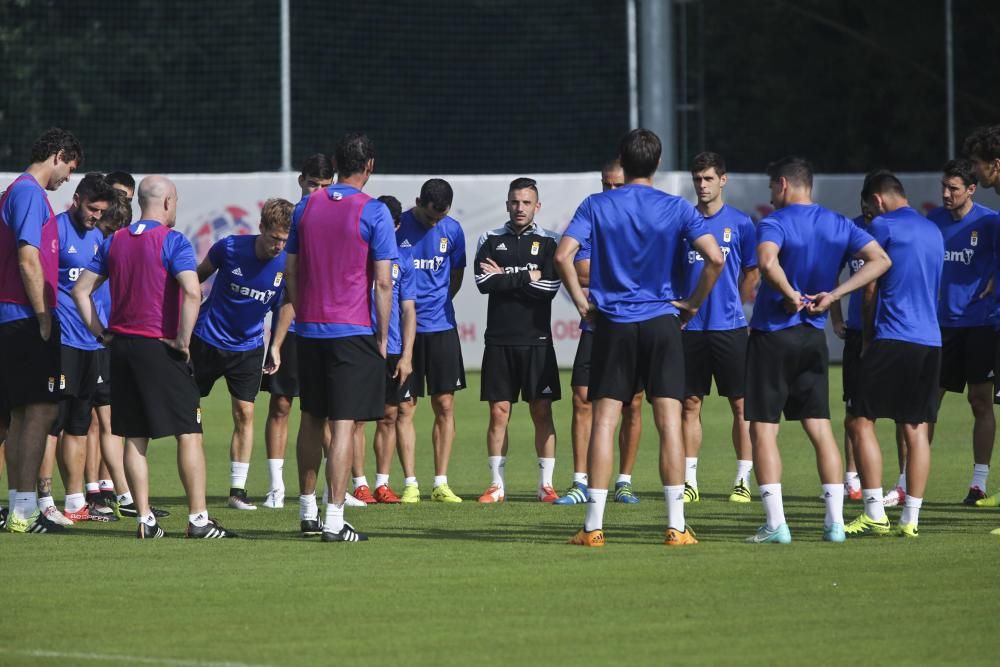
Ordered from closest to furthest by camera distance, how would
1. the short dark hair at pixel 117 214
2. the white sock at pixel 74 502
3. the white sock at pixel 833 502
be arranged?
the white sock at pixel 833 502 → the short dark hair at pixel 117 214 → the white sock at pixel 74 502

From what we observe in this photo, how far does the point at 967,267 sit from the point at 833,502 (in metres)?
3.08

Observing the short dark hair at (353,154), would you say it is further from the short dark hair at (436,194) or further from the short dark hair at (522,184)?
the short dark hair at (522,184)

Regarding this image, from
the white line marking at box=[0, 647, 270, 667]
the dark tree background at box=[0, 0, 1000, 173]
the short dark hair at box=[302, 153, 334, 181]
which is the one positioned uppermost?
the dark tree background at box=[0, 0, 1000, 173]

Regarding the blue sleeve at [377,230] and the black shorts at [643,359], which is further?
the blue sleeve at [377,230]

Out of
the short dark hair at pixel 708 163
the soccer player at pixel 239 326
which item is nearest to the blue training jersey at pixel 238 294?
the soccer player at pixel 239 326

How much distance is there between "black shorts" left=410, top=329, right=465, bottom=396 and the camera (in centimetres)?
1318

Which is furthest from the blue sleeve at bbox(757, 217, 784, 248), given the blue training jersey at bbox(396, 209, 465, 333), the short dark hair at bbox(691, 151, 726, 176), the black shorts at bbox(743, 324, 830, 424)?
the blue training jersey at bbox(396, 209, 465, 333)

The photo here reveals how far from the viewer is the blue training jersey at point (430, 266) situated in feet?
43.6

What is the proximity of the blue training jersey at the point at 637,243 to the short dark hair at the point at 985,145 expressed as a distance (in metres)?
2.30

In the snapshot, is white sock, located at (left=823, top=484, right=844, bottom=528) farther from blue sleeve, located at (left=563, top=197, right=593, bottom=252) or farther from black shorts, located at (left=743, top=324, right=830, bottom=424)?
blue sleeve, located at (left=563, top=197, right=593, bottom=252)

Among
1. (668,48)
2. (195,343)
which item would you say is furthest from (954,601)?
(668,48)

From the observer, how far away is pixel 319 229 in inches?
401

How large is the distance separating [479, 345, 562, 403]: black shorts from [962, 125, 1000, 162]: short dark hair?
3509 mm

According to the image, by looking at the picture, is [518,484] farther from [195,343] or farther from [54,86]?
[54,86]
